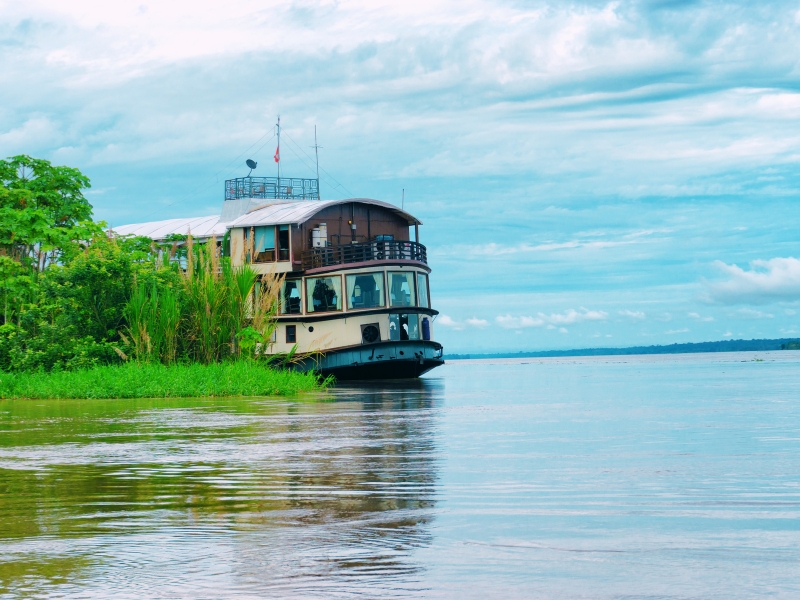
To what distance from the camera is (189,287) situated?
29172 mm

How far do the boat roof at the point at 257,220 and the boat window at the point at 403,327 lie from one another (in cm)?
557

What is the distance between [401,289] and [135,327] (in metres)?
14.5

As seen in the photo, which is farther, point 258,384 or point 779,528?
point 258,384

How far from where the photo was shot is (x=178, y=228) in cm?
5031

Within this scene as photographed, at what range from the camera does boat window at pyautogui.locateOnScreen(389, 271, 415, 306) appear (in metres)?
40.2

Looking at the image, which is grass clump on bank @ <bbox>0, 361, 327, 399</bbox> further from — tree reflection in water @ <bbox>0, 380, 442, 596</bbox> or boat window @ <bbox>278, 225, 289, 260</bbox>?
boat window @ <bbox>278, 225, 289, 260</bbox>

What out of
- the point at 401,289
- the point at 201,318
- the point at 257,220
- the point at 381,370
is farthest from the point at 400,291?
the point at 201,318

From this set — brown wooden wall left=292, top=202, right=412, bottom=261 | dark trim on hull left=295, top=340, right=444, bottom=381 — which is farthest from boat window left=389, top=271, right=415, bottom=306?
brown wooden wall left=292, top=202, right=412, bottom=261

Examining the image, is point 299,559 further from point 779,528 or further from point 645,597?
point 779,528

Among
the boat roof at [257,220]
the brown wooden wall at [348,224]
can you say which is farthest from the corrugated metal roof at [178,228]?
the brown wooden wall at [348,224]

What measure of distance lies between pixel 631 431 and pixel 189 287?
17134mm

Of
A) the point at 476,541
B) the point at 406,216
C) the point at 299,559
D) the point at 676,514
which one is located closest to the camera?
the point at 299,559

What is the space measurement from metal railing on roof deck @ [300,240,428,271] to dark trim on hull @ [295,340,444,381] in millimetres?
3630

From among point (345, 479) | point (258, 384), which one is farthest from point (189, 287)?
point (345, 479)
